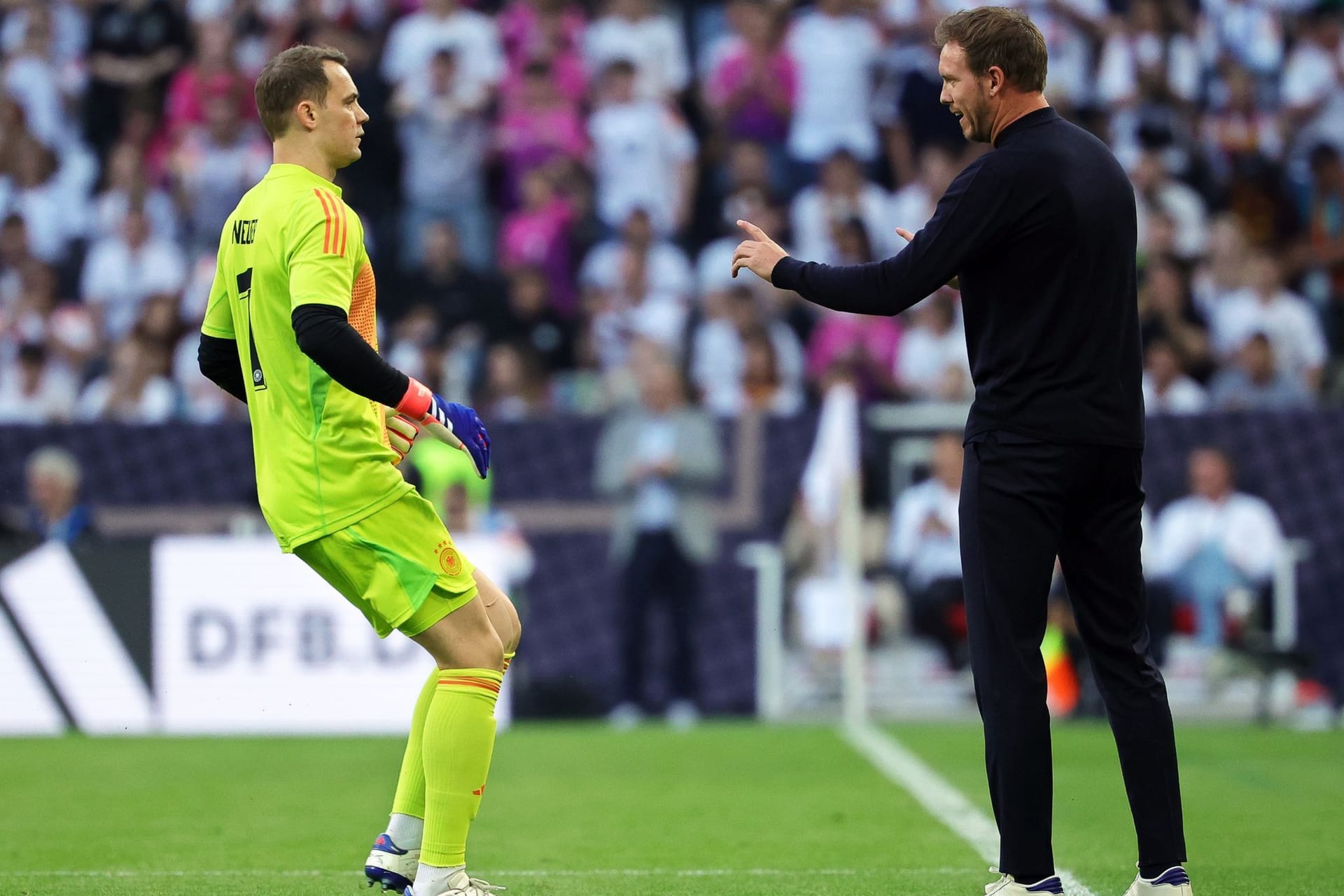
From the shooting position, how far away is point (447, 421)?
4734 millimetres

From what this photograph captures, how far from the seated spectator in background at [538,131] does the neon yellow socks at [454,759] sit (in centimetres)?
1044

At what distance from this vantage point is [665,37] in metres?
15.5

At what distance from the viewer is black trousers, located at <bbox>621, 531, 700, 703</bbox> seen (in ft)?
40.0

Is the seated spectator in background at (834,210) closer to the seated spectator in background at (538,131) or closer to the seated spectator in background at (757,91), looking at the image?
the seated spectator in background at (757,91)

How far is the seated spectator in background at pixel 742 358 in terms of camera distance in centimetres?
1321

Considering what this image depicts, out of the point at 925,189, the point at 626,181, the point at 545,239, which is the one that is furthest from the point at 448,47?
the point at 925,189

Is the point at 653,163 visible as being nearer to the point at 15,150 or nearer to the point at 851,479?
the point at 851,479

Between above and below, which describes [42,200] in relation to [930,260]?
above

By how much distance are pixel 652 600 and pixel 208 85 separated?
6.40 m

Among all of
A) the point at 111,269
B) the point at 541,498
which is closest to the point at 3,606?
the point at 541,498

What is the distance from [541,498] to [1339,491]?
5.38 m

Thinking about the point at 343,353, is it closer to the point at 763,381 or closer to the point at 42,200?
the point at 763,381

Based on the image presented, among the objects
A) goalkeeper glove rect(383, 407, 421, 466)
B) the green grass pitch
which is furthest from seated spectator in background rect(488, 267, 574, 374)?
goalkeeper glove rect(383, 407, 421, 466)

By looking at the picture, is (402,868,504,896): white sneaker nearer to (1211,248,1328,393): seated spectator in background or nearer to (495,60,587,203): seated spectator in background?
(1211,248,1328,393): seated spectator in background
